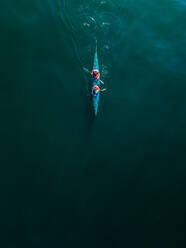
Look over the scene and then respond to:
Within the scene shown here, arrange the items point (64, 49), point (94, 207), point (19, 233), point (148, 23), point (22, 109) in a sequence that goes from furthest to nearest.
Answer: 1. point (148, 23)
2. point (64, 49)
3. point (22, 109)
4. point (94, 207)
5. point (19, 233)

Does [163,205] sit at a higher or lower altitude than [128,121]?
lower

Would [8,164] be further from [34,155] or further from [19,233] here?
[19,233]

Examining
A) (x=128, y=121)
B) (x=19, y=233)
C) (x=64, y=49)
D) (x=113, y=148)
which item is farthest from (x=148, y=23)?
(x=19, y=233)

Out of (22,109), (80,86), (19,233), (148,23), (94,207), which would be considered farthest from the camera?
(148,23)

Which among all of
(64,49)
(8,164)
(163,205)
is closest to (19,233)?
(8,164)

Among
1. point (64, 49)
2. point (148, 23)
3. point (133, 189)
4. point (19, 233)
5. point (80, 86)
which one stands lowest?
point (19, 233)

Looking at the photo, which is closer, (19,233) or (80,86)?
(19,233)
